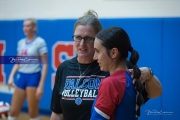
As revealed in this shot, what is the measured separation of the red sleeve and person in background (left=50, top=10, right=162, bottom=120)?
374 mm

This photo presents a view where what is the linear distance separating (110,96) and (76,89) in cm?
46

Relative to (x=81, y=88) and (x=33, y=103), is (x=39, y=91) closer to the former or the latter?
(x=33, y=103)

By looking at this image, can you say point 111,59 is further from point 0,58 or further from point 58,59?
point 0,58

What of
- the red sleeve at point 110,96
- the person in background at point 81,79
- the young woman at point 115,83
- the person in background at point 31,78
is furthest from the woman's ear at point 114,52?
the person in background at point 31,78

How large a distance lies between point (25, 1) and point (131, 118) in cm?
383

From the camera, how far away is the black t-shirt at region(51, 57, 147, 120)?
1.50 metres

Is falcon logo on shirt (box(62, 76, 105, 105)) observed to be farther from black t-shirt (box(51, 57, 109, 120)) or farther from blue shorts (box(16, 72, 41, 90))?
blue shorts (box(16, 72, 41, 90))

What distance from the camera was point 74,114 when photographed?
5.00ft

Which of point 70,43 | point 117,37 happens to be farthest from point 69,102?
point 70,43

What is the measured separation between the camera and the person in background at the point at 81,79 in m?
1.50

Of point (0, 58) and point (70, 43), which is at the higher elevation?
point (70, 43)

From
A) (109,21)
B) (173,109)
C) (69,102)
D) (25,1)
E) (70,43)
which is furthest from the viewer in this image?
(25,1)

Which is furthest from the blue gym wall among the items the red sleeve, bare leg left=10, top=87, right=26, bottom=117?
the red sleeve

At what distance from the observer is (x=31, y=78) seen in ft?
13.3
